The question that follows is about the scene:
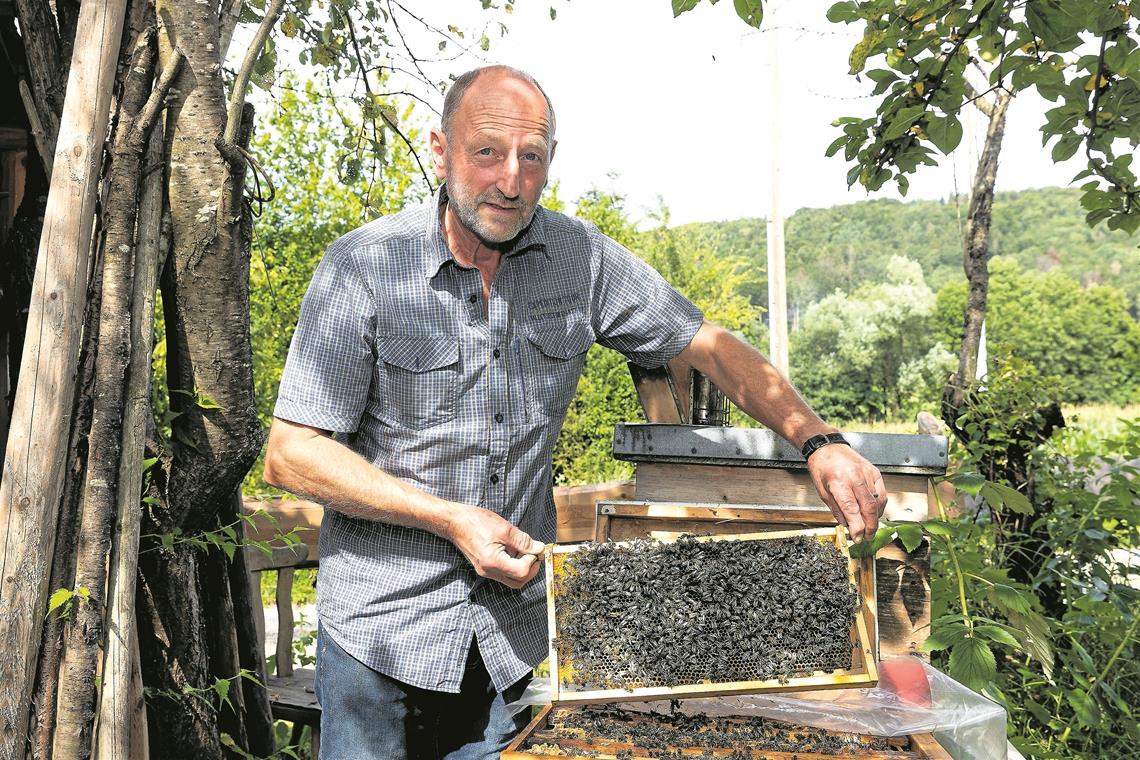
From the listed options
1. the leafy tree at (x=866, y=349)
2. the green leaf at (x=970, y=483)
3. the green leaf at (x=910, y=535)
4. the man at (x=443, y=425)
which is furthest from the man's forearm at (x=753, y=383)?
the leafy tree at (x=866, y=349)

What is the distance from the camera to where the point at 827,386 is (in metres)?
36.3

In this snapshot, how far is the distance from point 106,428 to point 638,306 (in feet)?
4.77

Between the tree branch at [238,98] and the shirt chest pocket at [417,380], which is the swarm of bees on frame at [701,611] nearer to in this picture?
the shirt chest pocket at [417,380]

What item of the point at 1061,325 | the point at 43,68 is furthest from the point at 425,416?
the point at 1061,325

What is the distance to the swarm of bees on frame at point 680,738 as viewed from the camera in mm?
2012

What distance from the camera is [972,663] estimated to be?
7.86 ft

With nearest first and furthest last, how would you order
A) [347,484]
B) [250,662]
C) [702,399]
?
[347,484]
[702,399]
[250,662]

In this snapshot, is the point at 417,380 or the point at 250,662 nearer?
the point at 417,380

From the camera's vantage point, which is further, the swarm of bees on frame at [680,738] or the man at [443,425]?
the man at [443,425]

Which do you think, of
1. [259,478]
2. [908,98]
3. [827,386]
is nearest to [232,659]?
[908,98]

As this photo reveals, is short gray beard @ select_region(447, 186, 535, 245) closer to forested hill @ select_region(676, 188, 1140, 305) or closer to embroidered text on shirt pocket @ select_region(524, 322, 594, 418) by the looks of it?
embroidered text on shirt pocket @ select_region(524, 322, 594, 418)

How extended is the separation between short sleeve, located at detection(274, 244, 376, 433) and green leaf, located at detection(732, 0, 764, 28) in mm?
1092

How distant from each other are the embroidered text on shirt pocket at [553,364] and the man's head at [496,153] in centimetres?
28

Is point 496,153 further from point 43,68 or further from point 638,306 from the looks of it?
point 43,68
